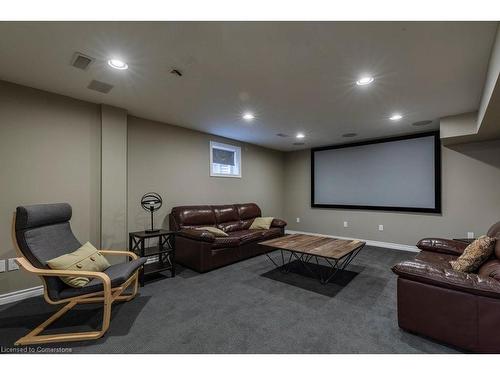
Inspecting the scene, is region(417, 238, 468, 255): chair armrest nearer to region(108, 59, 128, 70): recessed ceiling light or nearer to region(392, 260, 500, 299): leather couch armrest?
region(392, 260, 500, 299): leather couch armrest

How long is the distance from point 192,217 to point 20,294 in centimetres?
225

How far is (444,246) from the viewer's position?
2.81m

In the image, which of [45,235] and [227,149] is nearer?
[45,235]

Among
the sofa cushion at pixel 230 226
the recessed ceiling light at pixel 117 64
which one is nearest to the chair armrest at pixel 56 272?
the recessed ceiling light at pixel 117 64

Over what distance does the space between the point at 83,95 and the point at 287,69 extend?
8.34 feet

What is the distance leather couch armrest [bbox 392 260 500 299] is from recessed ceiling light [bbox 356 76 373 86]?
1870mm

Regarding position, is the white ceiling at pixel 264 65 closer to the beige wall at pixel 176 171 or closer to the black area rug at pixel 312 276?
the beige wall at pixel 176 171

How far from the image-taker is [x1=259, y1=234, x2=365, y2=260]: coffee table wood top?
2777mm

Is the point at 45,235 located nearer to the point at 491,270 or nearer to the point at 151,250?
the point at 151,250

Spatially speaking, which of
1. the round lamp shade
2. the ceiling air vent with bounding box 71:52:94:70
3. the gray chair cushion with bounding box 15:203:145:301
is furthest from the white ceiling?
the gray chair cushion with bounding box 15:203:145:301

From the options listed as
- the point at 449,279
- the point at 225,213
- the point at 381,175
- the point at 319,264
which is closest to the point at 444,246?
the point at 449,279

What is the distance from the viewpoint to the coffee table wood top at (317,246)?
278 centimetres
